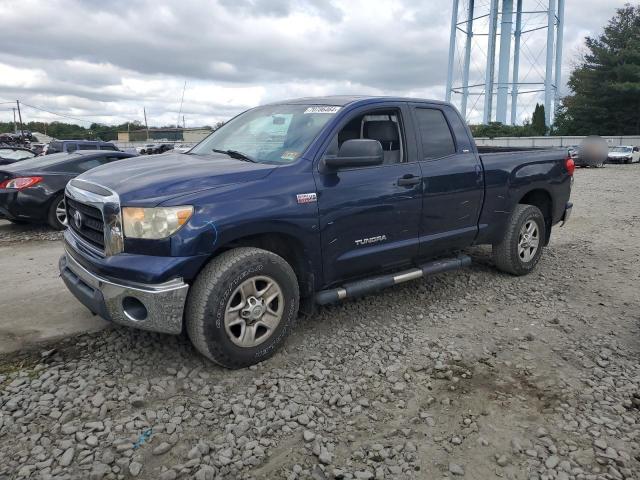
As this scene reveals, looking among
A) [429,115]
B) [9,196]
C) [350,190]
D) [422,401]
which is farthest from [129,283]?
[9,196]

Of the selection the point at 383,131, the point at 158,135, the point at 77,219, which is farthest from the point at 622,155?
the point at 158,135

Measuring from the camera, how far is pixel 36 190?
8016 mm

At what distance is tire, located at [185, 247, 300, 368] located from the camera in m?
3.22

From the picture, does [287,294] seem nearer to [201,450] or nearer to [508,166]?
[201,450]

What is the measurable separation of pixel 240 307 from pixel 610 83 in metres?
47.5

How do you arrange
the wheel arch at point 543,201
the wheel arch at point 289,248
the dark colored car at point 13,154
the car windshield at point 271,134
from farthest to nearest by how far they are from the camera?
the dark colored car at point 13,154 → the wheel arch at point 543,201 → the car windshield at point 271,134 → the wheel arch at point 289,248

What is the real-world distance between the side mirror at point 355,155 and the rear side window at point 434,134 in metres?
0.96

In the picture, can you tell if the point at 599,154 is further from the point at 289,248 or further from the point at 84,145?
the point at 289,248

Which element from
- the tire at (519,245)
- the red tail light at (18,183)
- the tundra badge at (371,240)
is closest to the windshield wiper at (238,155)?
the tundra badge at (371,240)

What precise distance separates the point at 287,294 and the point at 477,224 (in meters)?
2.38

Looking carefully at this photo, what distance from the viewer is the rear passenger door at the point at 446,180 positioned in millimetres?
4480

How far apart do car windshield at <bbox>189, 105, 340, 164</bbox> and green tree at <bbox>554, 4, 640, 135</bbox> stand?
4463cm

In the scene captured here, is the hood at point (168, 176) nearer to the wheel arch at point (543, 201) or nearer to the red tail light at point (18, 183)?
the wheel arch at point (543, 201)

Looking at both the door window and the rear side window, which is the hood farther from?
the rear side window
